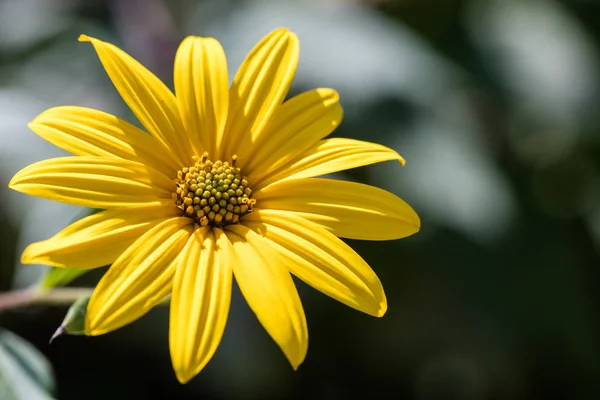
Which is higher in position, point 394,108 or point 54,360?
point 394,108

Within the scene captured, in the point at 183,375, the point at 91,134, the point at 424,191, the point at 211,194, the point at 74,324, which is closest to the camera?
the point at 183,375

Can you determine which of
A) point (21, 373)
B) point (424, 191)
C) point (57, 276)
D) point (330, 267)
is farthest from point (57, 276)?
point (424, 191)

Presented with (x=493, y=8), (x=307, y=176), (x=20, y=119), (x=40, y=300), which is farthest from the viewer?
(x=493, y=8)

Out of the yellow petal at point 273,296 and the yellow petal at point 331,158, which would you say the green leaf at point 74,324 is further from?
the yellow petal at point 331,158

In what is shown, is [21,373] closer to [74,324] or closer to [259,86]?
[74,324]

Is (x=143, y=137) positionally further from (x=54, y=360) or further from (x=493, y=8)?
(x=493, y=8)

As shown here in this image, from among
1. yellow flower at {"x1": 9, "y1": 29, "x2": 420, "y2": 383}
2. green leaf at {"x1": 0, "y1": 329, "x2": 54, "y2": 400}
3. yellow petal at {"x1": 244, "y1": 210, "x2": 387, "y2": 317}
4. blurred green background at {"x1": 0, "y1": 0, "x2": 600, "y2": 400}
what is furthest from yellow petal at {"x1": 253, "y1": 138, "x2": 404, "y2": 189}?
blurred green background at {"x1": 0, "y1": 0, "x2": 600, "y2": 400}

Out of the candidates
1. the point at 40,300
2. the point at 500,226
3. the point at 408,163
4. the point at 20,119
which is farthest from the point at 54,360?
the point at 500,226
